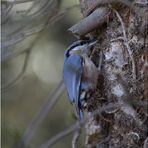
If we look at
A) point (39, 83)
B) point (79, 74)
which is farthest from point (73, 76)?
point (39, 83)

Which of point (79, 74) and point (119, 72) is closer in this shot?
point (119, 72)

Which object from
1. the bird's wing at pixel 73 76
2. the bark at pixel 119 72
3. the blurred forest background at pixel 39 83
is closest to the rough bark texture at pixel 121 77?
the bark at pixel 119 72

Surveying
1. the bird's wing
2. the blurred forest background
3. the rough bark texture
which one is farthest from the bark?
the blurred forest background

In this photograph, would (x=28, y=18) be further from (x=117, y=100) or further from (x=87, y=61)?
(x=117, y=100)

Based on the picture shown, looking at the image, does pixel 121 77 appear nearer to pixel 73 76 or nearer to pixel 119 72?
pixel 119 72

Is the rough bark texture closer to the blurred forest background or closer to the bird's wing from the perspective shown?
the bird's wing

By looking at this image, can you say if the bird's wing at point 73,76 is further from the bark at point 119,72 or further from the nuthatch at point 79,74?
the bark at point 119,72

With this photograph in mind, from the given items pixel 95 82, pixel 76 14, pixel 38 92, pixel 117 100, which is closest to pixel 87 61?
pixel 95 82
